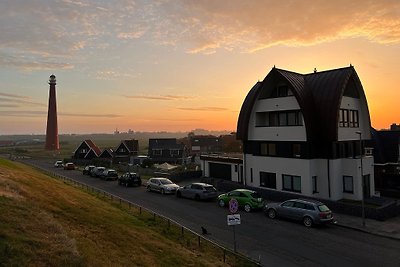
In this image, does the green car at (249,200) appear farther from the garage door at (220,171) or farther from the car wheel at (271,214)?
the garage door at (220,171)

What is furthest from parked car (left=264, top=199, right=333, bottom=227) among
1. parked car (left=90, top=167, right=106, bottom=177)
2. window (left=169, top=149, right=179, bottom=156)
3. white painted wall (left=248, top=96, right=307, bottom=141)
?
window (left=169, top=149, right=179, bottom=156)

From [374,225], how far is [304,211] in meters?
4.89

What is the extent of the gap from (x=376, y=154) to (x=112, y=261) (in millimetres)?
31781

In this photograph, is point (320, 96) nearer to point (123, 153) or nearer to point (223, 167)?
point (223, 167)

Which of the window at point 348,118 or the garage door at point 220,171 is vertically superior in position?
the window at point 348,118

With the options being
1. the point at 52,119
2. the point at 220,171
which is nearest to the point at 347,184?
the point at 220,171

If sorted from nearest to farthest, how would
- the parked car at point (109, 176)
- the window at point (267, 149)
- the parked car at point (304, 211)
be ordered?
the parked car at point (304, 211), the window at point (267, 149), the parked car at point (109, 176)

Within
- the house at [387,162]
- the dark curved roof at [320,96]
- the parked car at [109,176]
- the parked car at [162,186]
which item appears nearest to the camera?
the dark curved roof at [320,96]

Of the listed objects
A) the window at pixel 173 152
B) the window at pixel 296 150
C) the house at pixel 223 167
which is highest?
the window at pixel 296 150

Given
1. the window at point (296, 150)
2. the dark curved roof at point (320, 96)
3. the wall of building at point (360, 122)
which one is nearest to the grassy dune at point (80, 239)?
the window at point (296, 150)

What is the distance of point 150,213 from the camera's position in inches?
985

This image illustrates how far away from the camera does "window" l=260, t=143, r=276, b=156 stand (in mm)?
34062

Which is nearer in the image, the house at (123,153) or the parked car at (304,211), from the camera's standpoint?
the parked car at (304,211)

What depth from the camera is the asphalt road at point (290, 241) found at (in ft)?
54.4
